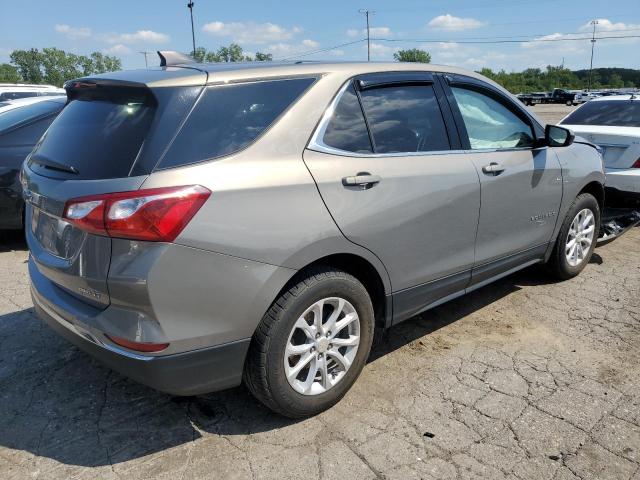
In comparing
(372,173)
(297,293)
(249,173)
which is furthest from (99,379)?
(372,173)

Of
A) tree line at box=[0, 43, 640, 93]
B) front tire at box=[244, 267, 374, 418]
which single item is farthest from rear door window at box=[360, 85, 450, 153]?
tree line at box=[0, 43, 640, 93]

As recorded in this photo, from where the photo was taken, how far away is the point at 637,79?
361ft

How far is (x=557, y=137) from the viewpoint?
13.7ft

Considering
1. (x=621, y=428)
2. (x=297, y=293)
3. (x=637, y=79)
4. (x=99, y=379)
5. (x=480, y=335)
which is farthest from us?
(x=637, y=79)

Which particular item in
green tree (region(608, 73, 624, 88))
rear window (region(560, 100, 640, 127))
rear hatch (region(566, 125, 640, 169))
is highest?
rear window (region(560, 100, 640, 127))

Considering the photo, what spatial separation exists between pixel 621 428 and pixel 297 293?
179 cm

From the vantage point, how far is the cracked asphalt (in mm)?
2477

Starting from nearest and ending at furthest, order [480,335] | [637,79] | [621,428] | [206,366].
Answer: [206,366]
[621,428]
[480,335]
[637,79]

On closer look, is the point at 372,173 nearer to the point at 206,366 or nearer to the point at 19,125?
the point at 206,366

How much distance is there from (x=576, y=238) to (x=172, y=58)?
12.0 ft

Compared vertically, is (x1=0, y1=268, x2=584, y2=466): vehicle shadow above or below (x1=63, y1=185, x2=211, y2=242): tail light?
below

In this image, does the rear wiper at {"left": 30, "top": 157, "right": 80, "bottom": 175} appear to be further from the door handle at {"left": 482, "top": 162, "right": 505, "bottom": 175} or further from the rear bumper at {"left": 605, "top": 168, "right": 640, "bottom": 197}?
the rear bumper at {"left": 605, "top": 168, "right": 640, "bottom": 197}

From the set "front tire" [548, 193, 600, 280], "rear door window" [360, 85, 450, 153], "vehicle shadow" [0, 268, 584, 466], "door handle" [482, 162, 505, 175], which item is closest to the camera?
"vehicle shadow" [0, 268, 584, 466]

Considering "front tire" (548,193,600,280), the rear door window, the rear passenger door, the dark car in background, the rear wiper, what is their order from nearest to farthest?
the rear wiper → the rear passenger door → the rear door window → "front tire" (548,193,600,280) → the dark car in background
